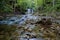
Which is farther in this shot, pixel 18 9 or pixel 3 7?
pixel 18 9

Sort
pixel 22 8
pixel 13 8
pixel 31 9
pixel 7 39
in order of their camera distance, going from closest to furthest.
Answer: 1. pixel 7 39
2. pixel 13 8
3. pixel 22 8
4. pixel 31 9

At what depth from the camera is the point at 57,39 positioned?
597cm

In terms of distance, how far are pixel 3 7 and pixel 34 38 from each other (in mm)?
13671

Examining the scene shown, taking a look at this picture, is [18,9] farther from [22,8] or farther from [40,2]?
[40,2]

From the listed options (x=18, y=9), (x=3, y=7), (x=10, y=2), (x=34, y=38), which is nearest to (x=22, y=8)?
(x=18, y=9)

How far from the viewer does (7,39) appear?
5859mm

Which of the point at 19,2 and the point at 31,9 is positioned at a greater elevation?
the point at 19,2

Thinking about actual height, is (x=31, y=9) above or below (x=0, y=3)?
below

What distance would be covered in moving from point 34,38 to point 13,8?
17.4m

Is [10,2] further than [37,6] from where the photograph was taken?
No

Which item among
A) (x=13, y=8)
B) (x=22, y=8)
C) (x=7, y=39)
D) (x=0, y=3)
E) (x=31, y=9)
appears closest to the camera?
(x=7, y=39)

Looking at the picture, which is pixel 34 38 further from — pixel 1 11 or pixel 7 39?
pixel 1 11

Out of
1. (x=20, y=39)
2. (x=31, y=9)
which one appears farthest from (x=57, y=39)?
(x=31, y=9)

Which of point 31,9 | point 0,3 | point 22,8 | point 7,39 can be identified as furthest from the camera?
point 31,9
